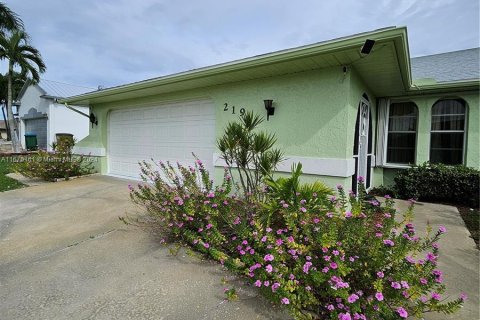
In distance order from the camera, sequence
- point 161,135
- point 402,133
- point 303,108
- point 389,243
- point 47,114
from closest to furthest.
A: point 389,243, point 303,108, point 402,133, point 161,135, point 47,114

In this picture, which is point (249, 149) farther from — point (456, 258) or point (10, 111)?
point (10, 111)

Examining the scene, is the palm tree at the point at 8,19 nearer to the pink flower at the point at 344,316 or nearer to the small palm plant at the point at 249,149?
the small palm plant at the point at 249,149

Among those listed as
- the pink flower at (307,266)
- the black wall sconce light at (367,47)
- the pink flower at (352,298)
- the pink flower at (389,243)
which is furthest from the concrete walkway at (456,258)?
the black wall sconce light at (367,47)

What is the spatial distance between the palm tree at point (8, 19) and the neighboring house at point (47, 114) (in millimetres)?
4116

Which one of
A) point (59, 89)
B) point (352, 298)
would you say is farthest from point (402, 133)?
point (59, 89)

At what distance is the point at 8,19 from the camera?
15.0 m

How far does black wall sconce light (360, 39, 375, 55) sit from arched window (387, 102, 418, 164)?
182 inches

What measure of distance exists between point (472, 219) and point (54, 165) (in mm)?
10856

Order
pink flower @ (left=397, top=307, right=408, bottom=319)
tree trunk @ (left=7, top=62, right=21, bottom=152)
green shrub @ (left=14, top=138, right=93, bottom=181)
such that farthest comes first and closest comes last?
tree trunk @ (left=7, top=62, right=21, bottom=152), green shrub @ (left=14, top=138, right=93, bottom=181), pink flower @ (left=397, top=307, right=408, bottom=319)

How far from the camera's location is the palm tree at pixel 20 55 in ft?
48.8

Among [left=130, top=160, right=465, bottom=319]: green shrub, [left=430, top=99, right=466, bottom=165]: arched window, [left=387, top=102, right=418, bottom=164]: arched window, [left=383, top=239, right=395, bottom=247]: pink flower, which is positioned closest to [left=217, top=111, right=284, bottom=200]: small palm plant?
[left=130, top=160, right=465, bottom=319]: green shrub

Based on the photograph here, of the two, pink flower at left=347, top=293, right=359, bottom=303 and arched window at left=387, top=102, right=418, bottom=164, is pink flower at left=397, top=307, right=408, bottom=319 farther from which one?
arched window at left=387, top=102, right=418, bottom=164

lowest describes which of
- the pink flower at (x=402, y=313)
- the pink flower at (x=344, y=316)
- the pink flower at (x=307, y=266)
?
the pink flower at (x=344, y=316)

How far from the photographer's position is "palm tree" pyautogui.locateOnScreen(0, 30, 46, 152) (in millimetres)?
14859
